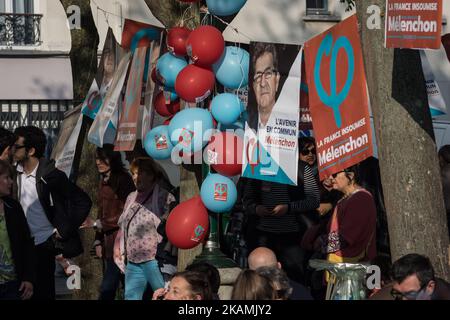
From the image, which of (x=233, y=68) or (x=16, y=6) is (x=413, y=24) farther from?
(x=16, y=6)

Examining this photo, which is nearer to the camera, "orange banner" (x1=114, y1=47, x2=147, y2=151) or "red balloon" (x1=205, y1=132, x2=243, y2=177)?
"red balloon" (x1=205, y1=132, x2=243, y2=177)

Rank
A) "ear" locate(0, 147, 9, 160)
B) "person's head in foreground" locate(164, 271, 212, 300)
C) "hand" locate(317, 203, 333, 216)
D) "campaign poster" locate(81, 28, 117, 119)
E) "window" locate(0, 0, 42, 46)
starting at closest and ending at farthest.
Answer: "person's head in foreground" locate(164, 271, 212, 300), "ear" locate(0, 147, 9, 160), "hand" locate(317, 203, 333, 216), "campaign poster" locate(81, 28, 117, 119), "window" locate(0, 0, 42, 46)

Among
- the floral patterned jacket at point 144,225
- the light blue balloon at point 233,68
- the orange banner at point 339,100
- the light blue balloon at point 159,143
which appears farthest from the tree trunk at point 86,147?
the orange banner at point 339,100

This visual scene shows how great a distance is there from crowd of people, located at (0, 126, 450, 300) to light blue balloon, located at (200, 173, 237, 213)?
53 cm

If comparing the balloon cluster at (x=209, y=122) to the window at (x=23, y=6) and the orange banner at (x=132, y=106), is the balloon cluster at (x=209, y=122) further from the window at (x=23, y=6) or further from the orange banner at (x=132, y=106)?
the window at (x=23, y=6)

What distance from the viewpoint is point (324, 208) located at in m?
11.3

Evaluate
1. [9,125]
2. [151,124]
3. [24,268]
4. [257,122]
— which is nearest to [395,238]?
[257,122]

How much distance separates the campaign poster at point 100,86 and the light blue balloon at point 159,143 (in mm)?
1832

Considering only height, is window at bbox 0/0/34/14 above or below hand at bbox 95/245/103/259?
above

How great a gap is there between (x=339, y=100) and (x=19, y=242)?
2.45 m

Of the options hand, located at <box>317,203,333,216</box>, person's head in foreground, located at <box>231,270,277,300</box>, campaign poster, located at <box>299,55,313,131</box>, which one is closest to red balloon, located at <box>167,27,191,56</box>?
campaign poster, located at <box>299,55,313,131</box>

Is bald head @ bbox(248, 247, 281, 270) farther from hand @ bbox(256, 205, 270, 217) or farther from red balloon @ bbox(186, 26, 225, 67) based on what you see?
hand @ bbox(256, 205, 270, 217)

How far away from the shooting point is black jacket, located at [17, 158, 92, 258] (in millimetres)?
9773

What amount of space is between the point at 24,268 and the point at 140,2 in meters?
14.6
